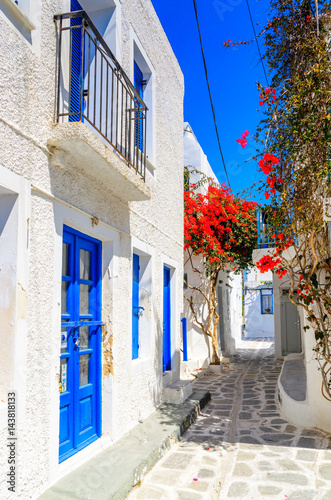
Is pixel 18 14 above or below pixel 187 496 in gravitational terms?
above

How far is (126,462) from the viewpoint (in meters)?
4.30

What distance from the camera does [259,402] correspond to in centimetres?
816

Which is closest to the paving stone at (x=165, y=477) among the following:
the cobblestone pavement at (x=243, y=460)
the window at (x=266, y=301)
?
the cobblestone pavement at (x=243, y=460)

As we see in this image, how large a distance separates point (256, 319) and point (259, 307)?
778 mm

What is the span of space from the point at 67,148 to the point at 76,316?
1701mm

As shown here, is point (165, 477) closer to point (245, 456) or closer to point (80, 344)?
point (245, 456)

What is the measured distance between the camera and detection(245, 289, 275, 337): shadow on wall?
2673 cm

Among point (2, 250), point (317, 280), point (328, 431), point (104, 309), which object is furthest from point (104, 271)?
point (328, 431)

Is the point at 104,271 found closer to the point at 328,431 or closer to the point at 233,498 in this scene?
the point at 233,498

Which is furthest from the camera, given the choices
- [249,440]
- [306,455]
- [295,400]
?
[295,400]

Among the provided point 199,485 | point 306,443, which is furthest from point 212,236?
point 199,485

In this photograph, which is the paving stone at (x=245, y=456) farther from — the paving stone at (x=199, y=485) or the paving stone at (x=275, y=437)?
the paving stone at (x=199, y=485)

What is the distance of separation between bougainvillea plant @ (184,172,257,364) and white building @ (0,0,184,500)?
546cm

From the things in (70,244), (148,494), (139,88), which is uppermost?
(139,88)
